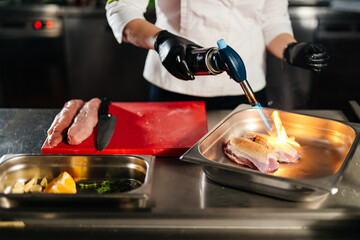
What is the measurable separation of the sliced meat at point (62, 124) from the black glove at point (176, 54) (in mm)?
402

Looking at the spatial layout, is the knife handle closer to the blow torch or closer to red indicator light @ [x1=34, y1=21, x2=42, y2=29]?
the blow torch

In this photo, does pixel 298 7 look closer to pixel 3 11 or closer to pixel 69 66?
pixel 69 66

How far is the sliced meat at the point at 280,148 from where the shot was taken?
45.0 inches

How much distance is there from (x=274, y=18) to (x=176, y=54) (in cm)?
78

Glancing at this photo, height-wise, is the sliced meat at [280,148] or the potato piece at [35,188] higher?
the sliced meat at [280,148]

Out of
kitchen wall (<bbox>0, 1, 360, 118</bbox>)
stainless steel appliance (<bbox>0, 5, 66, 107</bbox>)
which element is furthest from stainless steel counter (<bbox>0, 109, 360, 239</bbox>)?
stainless steel appliance (<bbox>0, 5, 66, 107</bbox>)

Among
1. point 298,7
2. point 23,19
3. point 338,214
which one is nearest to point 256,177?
point 338,214

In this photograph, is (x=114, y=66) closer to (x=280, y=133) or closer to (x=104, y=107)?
(x=104, y=107)

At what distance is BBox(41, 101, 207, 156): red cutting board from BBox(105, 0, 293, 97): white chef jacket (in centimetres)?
22

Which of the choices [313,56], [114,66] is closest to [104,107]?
[313,56]

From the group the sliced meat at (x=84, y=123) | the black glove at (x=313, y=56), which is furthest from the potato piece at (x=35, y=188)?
A: the black glove at (x=313, y=56)

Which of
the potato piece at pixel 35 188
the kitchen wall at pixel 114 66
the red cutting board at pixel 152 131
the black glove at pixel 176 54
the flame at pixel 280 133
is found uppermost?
the black glove at pixel 176 54

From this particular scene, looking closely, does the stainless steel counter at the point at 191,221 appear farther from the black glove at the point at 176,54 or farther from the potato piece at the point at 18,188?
the black glove at the point at 176,54

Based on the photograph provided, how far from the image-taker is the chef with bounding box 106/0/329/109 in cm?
162
